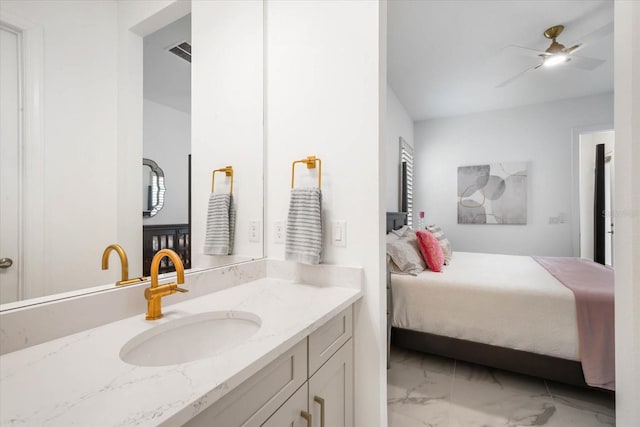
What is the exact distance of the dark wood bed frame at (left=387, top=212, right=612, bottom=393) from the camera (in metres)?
1.67

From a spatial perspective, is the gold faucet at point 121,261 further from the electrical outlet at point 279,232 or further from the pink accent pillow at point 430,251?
the pink accent pillow at point 430,251

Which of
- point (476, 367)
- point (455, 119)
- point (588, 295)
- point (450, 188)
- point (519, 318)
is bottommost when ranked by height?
point (476, 367)

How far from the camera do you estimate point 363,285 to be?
45.8 inches

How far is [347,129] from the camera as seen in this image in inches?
46.8

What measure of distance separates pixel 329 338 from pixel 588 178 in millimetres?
4629

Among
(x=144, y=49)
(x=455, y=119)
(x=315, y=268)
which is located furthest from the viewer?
(x=455, y=119)

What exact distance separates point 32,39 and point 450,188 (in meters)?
4.71

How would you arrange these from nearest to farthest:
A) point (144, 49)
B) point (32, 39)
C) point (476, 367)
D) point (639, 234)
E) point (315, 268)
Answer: point (32, 39)
point (144, 49)
point (639, 234)
point (315, 268)
point (476, 367)

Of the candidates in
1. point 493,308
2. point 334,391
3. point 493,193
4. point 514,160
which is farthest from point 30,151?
point 514,160

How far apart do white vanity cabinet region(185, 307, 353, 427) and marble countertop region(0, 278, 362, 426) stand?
58mm

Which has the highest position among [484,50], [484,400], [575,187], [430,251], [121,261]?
[484,50]

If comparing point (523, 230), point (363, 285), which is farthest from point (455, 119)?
point (363, 285)

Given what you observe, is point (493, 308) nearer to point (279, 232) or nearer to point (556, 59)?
point (279, 232)

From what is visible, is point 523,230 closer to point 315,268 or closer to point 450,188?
point 450,188
